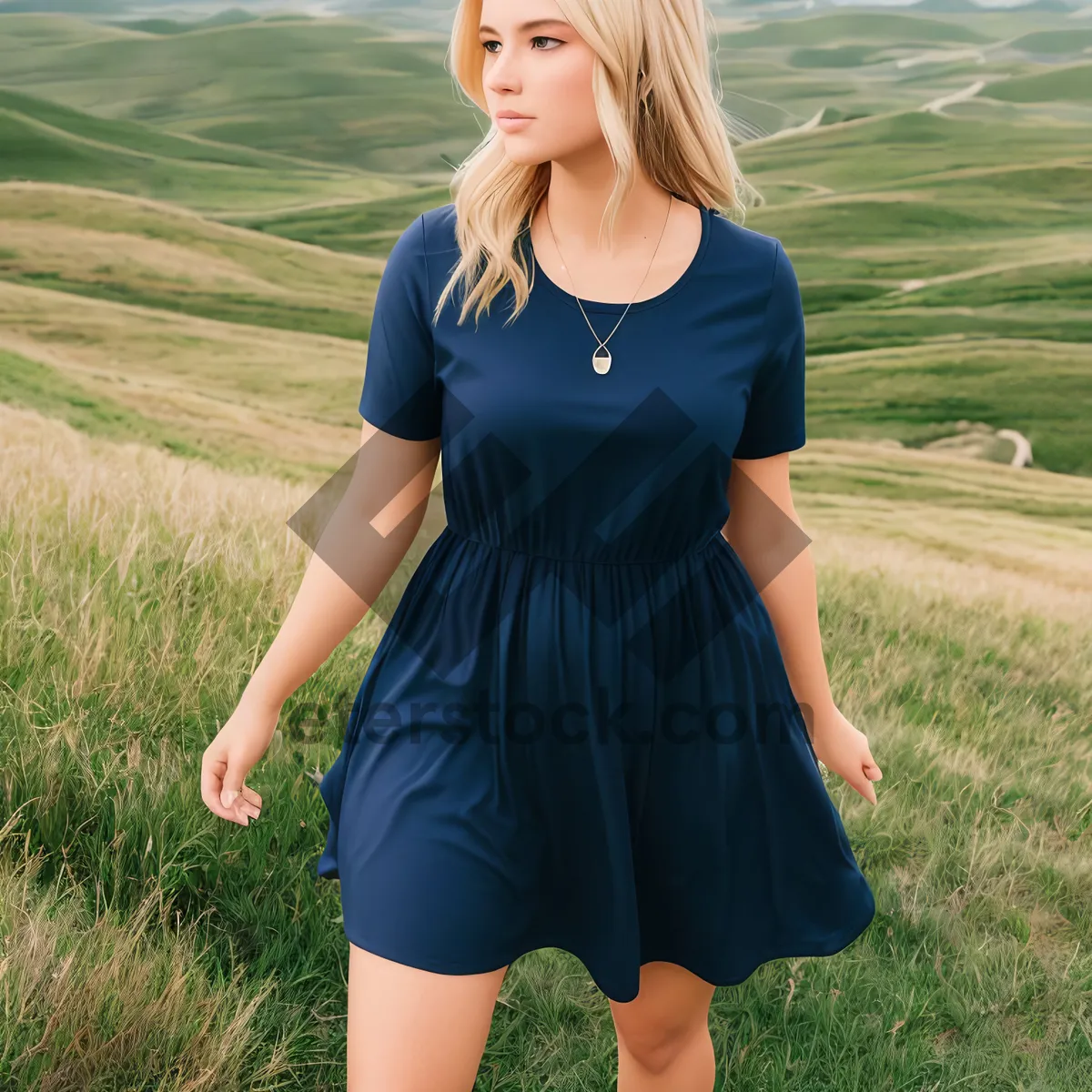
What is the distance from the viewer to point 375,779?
1.88m

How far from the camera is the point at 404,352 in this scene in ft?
6.26

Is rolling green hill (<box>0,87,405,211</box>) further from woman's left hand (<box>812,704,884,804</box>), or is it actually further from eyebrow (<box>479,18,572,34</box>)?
woman's left hand (<box>812,704,884,804</box>)

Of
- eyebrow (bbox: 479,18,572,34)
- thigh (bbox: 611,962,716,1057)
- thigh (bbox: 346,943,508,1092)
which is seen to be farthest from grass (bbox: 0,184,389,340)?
thigh (bbox: 346,943,508,1092)

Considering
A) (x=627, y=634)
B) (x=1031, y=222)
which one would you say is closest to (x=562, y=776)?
(x=627, y=634)

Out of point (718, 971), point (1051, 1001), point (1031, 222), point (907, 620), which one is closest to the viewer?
point (718, 971)

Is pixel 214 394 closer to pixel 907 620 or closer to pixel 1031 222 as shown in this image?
pixel 907 620

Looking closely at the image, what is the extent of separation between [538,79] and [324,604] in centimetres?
91

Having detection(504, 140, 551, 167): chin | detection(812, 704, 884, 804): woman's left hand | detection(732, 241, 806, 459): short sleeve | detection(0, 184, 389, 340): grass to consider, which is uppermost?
detection(504, 140, 551, 167): chin

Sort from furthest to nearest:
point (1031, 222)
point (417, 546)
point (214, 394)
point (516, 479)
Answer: point (1031, 222), point (214, 394), point (417, 546), point (516, 479)

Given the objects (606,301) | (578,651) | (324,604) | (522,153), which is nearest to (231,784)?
(324,604)

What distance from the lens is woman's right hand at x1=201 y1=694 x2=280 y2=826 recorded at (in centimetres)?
193

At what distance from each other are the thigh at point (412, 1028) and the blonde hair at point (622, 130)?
103 cm

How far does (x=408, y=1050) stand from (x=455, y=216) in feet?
4.40

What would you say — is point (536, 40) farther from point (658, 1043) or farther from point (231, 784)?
point (658, 1043)
